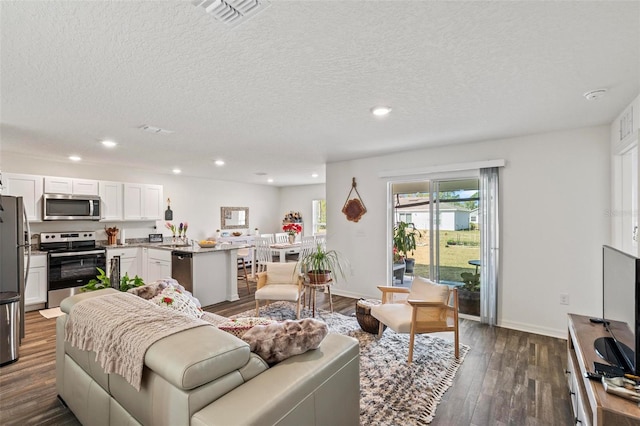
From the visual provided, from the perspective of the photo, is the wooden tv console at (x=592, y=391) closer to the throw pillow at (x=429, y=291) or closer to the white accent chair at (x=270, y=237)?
the throw pillow at (x=429, y=291)

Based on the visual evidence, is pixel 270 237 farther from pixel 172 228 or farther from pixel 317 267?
pixel 317 267

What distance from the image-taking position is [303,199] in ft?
30.1

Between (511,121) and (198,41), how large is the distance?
3.06 meters

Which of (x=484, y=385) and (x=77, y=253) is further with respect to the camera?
(x=77, y=253)

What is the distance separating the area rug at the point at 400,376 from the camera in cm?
217

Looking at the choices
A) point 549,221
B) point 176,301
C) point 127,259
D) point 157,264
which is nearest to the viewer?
point 176,301

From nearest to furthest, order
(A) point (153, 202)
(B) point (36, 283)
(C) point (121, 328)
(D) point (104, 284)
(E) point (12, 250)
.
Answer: (C) point (121, 328)
(D) point (104, 284)
(E) point (12, 250)
(B) point (36, 283)
(A) point (153, 202)

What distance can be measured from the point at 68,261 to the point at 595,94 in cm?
684

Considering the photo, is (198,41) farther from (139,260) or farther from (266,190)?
(266,190)

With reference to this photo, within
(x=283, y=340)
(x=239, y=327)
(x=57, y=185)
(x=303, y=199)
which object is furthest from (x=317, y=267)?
(x=303, y=199)

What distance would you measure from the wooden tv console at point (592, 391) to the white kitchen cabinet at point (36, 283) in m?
6.31

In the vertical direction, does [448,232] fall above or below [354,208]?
below

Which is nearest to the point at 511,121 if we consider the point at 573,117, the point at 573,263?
the point at 573,117

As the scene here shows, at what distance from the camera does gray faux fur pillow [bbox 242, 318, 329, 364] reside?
155 cm
